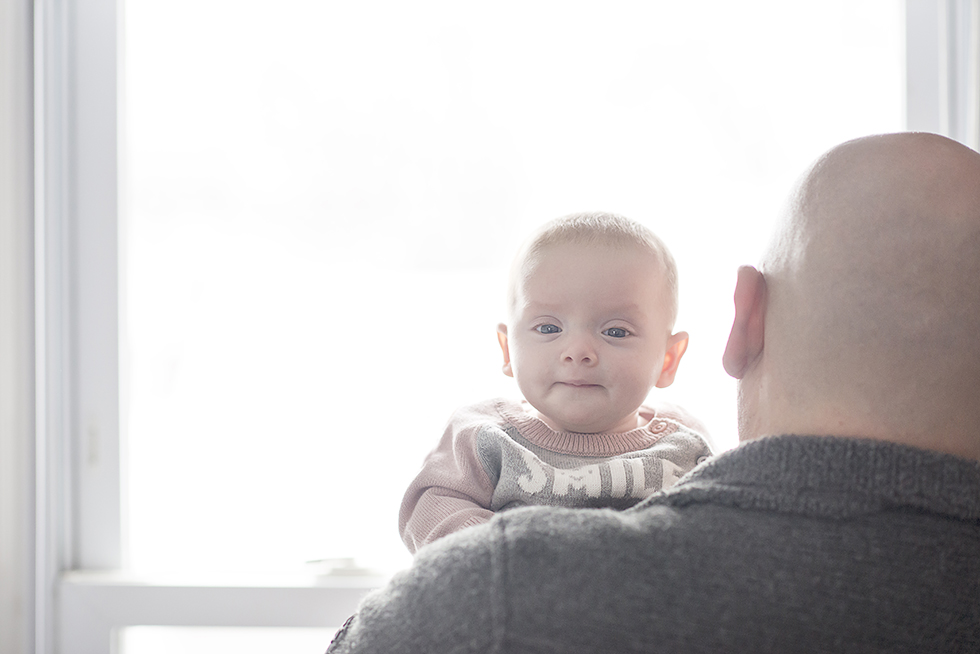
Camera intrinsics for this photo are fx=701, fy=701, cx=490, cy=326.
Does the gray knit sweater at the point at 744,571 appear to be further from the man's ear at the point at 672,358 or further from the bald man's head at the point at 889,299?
the man's ear at the point at 672,358

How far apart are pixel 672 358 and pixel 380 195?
0.68 metres

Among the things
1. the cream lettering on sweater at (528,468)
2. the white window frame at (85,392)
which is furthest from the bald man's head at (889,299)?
the white window frame at (85,392)

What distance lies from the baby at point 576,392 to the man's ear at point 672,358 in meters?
0.04

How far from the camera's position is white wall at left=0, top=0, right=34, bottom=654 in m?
1.35

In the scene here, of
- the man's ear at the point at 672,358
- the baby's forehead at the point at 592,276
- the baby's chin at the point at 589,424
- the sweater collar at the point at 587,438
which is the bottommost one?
the sweater collar at the point at 587,438

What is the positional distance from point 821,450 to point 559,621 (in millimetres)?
295

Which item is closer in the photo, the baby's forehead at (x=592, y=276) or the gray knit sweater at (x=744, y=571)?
the gray knit sweater at (x=744, y=571)

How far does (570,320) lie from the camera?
1.08 metres

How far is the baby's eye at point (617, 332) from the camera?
1095mm

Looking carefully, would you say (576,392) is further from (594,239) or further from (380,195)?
(380,195)

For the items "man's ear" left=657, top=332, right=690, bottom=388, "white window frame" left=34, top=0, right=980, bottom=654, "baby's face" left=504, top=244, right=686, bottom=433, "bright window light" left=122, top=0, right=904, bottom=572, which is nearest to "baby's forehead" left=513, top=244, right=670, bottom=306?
"baby's face" left=504, top=244, right=686, bottom=433

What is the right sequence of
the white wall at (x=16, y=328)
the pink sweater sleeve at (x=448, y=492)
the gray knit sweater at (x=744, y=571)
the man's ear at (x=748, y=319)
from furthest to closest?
the white wall at (x=16, y=328) < the pink sweater sleeve at (x=448, y=492) < the man's ear at (x=748, y=319) < the gray knit sweater at (x=744, y=571)

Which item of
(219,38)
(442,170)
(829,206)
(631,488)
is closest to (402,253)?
(442,170)

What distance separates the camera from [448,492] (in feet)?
3.49
